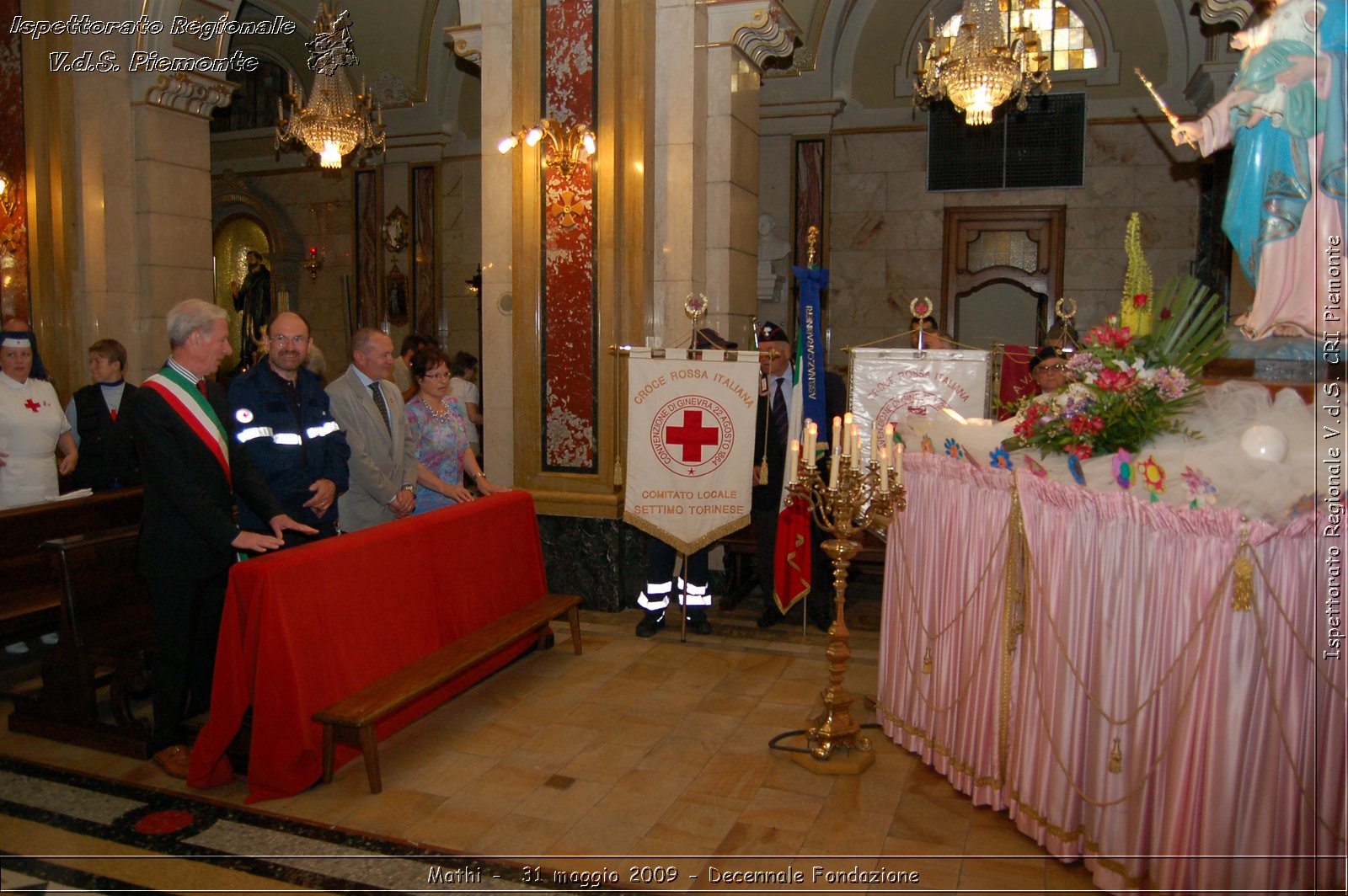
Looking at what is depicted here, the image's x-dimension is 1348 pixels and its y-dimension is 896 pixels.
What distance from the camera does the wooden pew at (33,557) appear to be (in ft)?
14.8

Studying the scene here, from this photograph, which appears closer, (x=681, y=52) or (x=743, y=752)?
(x=743, y=752)

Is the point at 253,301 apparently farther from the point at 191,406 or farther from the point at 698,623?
the point at 191,406

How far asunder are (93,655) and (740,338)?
414cm

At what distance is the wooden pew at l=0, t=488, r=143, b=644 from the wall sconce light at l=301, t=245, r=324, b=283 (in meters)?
7.93

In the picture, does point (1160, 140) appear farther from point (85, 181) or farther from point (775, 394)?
point (85, 181)

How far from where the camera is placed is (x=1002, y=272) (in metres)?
10.2

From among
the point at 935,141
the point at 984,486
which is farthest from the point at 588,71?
the point at 935,141

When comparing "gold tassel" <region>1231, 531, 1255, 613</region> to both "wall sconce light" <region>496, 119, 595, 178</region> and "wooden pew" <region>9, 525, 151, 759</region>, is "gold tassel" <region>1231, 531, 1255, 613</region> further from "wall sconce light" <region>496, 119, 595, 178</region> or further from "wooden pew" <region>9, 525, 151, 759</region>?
"wall sconce light" <region>496, 119, 595, 178</region>

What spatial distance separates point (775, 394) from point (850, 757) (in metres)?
2.36

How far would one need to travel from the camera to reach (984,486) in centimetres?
341

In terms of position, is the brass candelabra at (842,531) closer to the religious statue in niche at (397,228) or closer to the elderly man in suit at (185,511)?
the elderly man in suit at (185,511)

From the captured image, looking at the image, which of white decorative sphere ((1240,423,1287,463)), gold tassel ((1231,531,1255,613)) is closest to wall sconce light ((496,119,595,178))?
white decorative sphere ((1240,423,1287,463))

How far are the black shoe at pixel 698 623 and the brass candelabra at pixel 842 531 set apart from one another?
5.41 feet

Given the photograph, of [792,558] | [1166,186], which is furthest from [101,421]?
[1166,186]
